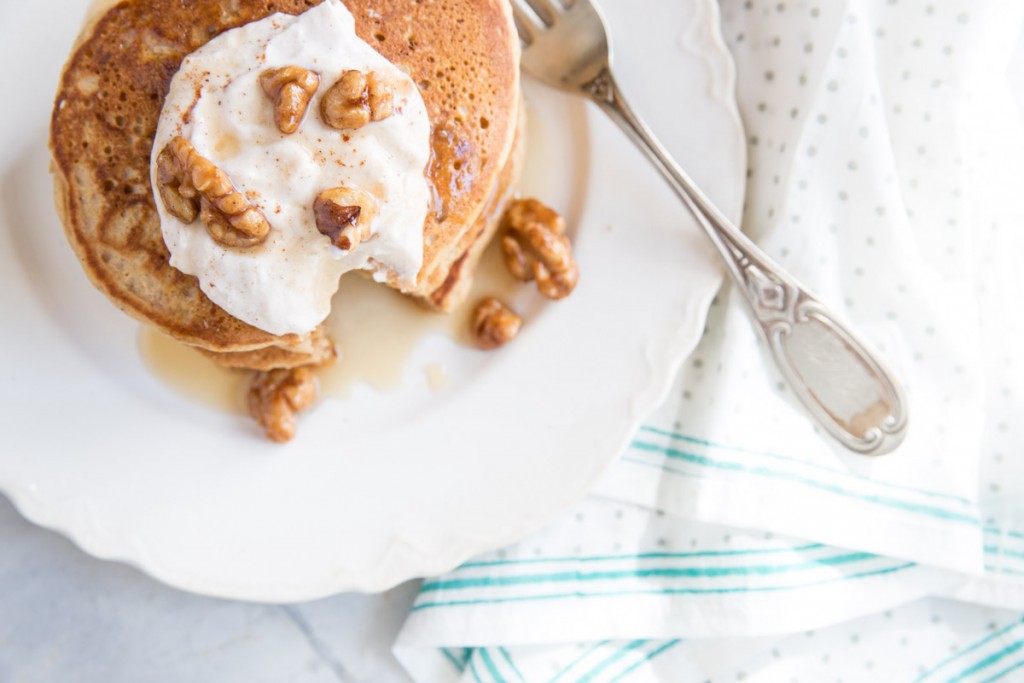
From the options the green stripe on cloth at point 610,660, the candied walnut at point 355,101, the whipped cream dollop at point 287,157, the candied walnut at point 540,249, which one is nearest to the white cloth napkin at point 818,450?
the green stripe on cloth at point 610,660

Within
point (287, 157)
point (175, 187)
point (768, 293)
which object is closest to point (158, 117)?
→ point (175, 187)

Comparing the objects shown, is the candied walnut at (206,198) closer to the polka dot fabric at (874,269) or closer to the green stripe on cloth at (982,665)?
the polka dot fabric at (874,269)

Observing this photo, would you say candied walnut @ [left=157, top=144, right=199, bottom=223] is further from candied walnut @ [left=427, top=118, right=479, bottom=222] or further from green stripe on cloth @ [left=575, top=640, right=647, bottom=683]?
green stripe on cloth @ [left=575, top=640, right=647, bottom=683]

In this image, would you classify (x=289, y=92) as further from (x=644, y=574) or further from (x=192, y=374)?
(x=644, y=574)

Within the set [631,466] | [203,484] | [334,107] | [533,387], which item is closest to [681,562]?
[631,466]

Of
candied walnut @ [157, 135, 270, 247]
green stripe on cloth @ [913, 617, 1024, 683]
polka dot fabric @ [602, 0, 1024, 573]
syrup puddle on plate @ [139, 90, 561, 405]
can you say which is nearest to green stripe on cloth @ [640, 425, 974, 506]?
polka dot fabric @ [602, 0, 1024, 573]
